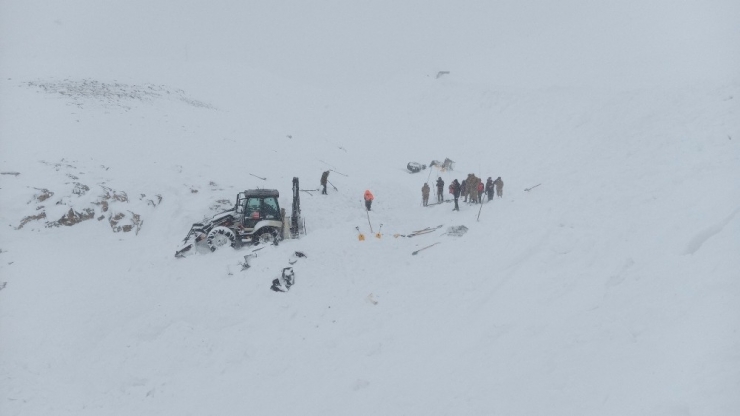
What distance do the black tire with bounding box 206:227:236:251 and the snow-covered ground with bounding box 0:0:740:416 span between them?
0.38 metres

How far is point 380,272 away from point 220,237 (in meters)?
5.44

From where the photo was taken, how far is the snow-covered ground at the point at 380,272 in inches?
271

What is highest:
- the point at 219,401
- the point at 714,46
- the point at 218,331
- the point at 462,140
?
the point at 714,46

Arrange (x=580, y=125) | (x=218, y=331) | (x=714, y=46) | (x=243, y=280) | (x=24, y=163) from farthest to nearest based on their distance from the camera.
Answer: (x=714, y=46) < (x=580, y=125) < (x=24, y=163) < (x=243, y=280) < (x=218, y=331)

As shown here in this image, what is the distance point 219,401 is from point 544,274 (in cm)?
792

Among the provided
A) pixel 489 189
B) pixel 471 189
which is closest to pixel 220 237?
pixel 471 189

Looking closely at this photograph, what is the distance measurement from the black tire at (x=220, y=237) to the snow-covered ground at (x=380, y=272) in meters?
0.38

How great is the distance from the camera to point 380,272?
12.5 metres

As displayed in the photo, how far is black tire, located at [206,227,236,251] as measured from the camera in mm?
12859

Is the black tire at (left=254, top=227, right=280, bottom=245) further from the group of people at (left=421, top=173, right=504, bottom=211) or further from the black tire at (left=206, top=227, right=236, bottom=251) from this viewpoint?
the group of people at (left=421, top=173, right=504, bottom=211)

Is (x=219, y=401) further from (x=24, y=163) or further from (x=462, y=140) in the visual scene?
(x=462, y=140)

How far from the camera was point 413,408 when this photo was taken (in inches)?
287

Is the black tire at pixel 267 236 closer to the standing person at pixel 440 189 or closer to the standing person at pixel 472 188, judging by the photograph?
the standing person at pixel 440 189

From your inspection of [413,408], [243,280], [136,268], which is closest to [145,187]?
[136,268]
